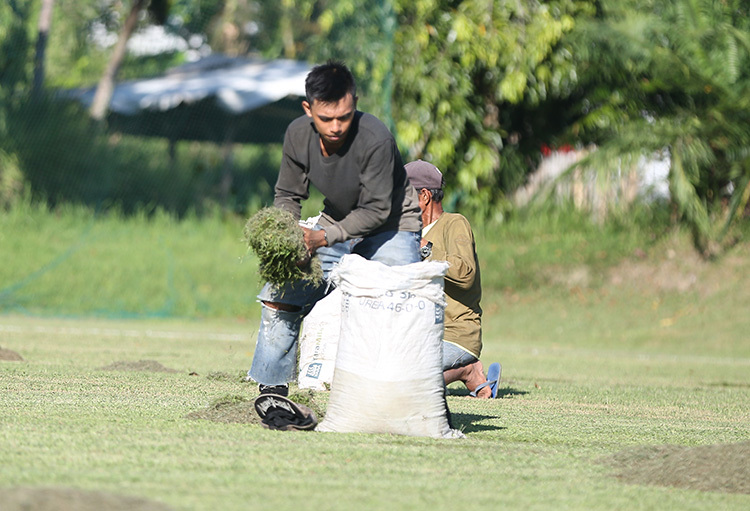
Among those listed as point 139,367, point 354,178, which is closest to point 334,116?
point 354,178

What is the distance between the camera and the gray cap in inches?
270

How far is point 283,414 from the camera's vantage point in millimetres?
4719

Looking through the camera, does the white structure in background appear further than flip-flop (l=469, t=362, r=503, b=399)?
Yes

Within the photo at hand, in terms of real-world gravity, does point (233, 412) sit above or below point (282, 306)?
below

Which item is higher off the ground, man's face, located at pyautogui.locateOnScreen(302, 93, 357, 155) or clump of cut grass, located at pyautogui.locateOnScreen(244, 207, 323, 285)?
man's face, located at pyautogui.locateOnScreen(302, 93, 357, 155)

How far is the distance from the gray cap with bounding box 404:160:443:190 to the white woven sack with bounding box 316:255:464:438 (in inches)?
82.5

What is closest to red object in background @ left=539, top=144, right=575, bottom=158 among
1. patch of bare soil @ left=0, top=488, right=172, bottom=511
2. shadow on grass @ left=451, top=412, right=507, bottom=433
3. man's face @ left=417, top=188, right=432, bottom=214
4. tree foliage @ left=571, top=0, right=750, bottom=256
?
tree foliage @ left=571, top=0, right=750, bottom=256

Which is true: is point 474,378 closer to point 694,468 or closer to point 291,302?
point 291,302

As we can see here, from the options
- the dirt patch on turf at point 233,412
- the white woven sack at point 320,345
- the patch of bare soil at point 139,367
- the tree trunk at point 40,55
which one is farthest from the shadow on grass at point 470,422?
the tree trunk at point 40,55

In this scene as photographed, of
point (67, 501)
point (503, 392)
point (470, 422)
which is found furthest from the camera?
point (503, 392)

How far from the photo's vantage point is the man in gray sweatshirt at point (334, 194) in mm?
4941

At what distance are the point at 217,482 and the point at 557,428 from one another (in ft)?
7.58

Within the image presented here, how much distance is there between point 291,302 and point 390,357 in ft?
2.73

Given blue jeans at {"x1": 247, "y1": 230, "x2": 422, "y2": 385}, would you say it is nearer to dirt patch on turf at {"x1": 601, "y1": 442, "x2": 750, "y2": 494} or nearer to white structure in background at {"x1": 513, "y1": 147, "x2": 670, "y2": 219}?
dirt patch on turf at {"x1": 601, "y1": 442, "x2": 750, "y2": 494}
